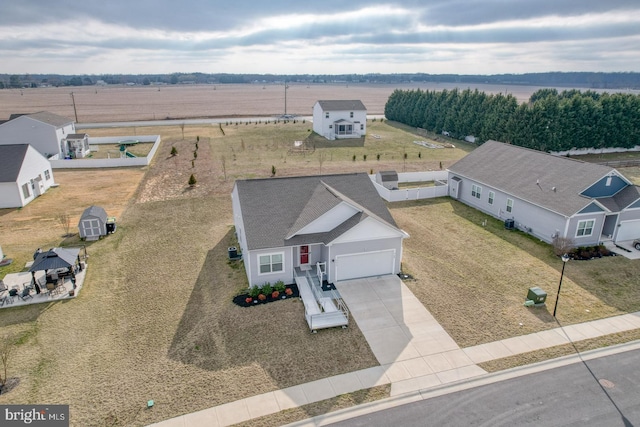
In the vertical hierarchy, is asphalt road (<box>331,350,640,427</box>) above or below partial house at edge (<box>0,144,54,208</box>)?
below

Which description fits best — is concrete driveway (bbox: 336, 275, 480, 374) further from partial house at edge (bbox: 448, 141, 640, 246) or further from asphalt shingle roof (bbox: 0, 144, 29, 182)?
asphalt shingle roof (bbox: 0, 144, 29, 182)

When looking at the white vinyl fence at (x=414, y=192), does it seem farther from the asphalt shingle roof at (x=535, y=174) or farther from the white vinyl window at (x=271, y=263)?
the white vinyl window at (x=271, y=263)

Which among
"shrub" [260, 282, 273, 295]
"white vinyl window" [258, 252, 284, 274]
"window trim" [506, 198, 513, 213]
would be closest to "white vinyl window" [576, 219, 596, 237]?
"window trim" [506, 198, 513, 213]

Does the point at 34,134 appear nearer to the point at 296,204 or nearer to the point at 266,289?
the point at 296,204

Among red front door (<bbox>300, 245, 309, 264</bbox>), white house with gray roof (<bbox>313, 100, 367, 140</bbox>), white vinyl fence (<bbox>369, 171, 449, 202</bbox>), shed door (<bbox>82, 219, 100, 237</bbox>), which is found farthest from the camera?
white house with gray roof (<bbox>313, 100, 367, 140</bbox>)

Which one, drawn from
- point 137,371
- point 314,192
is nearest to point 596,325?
point 314,192

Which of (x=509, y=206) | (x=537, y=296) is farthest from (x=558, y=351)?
(x=509, y=206)
